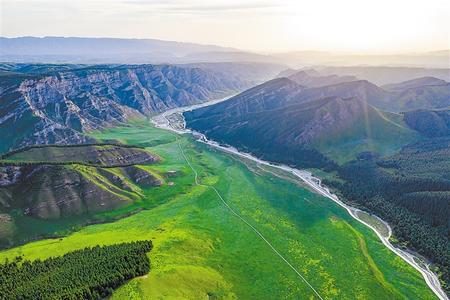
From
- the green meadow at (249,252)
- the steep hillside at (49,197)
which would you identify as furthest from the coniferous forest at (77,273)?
the steep hillside at (49,197)

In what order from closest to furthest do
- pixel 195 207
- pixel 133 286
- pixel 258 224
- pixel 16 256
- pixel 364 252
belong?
pixel 133 286, pixel 16 256, pixel 364 252, pixel 258 224, pixel 195 207

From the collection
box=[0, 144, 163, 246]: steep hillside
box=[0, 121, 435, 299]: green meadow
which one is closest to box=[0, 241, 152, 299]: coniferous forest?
box=[0, 121, 435, 299]: green meadow

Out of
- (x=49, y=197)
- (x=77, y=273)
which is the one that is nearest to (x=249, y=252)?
(x=77, y=273)

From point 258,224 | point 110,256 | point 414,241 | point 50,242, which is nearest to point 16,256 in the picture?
point 50,242

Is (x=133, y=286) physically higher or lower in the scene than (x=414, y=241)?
higher

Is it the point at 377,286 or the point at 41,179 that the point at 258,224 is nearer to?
the point at 377,286

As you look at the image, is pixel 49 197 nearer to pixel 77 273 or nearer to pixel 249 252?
pixel 77 273
